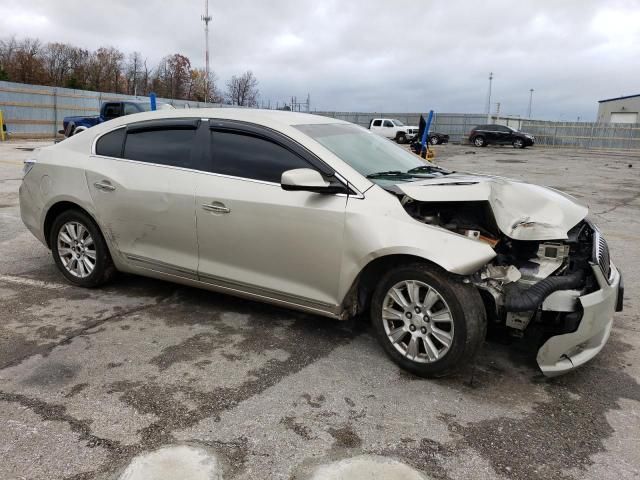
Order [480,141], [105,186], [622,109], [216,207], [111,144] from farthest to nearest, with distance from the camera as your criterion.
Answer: [622,109]
[480,141]
[111,144]
[105,186]
[216,207]

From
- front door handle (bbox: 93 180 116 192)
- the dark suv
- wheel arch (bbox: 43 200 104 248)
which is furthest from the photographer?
the dark suv

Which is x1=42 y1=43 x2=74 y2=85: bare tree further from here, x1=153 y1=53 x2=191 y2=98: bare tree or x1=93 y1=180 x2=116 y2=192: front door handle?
x1=93 y1=180 x2=116 y2=192: front door handle

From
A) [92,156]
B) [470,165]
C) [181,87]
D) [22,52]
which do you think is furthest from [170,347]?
[181,87]

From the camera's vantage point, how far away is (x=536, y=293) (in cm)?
312

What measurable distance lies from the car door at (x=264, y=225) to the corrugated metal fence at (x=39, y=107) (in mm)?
25712

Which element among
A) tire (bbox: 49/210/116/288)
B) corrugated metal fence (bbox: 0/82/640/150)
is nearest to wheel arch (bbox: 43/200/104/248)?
tire (bbox: 49/210/116/288)

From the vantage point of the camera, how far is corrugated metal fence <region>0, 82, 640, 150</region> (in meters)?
28.2

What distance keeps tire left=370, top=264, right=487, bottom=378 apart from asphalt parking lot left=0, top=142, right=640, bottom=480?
142 mm

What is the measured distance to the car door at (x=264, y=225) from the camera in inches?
140

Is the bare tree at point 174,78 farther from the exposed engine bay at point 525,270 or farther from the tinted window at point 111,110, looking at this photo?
the exposed engine bay at point 525,270

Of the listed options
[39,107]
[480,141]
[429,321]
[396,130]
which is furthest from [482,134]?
[429,321]

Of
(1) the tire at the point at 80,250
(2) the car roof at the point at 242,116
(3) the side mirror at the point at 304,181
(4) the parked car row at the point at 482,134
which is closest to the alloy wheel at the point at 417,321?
(3) the side mirror at the point at 304,181

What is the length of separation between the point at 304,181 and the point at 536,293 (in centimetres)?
154

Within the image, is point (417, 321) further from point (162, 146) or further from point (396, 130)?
point (396, 130)
